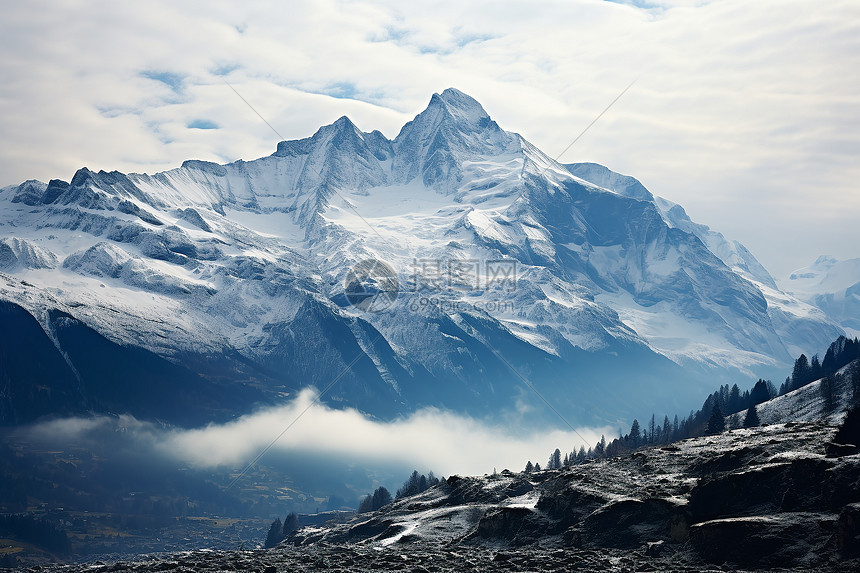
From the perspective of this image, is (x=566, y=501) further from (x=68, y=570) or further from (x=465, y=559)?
(x=68, y=570)

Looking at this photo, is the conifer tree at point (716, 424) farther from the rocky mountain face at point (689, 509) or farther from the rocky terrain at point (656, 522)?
the rocky terrain at point (656, 522)

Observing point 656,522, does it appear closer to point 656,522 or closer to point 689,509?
point 656,522

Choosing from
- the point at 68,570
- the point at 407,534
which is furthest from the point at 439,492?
the point at 68,570

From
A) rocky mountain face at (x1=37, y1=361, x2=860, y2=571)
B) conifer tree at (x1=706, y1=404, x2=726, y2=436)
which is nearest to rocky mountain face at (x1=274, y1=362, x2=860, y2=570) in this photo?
rocky mountain face at (x1=37, y1=361, x2=860, y2=571)

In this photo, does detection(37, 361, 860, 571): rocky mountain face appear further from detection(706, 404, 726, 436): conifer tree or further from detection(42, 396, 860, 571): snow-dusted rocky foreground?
detection(706, 404, 726, 436): conifer tree

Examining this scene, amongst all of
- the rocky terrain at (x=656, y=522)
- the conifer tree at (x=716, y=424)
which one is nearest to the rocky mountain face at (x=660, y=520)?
the rocky terrain at (x=656, y=522)

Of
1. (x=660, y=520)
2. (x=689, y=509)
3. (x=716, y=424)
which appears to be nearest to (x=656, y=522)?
(x=660, y=520)

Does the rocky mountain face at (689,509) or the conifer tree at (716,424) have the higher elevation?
the conifer tree at (716,424)

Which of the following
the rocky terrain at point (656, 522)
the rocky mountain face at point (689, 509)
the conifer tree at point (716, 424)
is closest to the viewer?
the rocky mountain face at point (689, 509)

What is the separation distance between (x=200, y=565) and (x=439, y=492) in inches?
2018

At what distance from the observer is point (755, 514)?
7081 centimetres

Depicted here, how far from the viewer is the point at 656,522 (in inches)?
3071

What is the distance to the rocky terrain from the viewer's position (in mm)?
65312

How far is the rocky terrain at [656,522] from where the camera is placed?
6531cm
